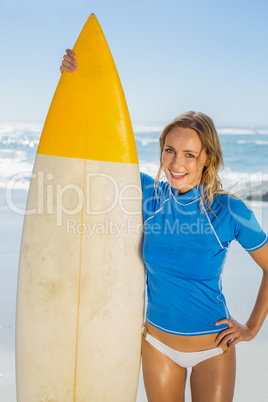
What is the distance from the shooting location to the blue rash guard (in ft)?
4.33

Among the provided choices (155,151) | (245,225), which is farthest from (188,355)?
(155,151)

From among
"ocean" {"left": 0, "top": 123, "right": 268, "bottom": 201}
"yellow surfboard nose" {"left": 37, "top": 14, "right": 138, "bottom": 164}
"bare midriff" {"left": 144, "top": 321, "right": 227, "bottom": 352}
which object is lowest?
"bare midriff" {"left": 144, "top": 321, "right": 227, "bottom": 352}

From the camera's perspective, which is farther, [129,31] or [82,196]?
[129,31]

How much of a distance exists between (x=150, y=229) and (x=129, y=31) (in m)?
12.8

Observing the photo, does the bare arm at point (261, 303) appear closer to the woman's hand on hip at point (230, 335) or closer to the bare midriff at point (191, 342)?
the woman's hand on hip at point (230, 335)

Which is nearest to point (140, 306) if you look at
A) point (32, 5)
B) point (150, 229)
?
point (150, 229)

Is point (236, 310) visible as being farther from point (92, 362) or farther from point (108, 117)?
point (108, 117)

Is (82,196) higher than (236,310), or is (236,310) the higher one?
(82,196)

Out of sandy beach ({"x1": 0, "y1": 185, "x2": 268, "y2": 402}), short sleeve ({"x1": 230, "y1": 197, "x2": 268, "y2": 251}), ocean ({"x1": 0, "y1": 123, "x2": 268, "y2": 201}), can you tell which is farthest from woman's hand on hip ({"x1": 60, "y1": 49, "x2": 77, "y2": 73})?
ocean ({"x1": 0, "y1": 123, "x2": 268, "y2": 201})

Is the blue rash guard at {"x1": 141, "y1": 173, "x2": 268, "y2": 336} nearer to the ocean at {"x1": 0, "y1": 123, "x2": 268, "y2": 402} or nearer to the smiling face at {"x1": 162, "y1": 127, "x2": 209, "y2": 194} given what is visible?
the smiling face at {"x1": 162, "y1": 127, "x2": 209, "y2": 194}

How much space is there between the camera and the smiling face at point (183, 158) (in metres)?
1.36

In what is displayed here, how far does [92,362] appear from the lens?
1.63 metres

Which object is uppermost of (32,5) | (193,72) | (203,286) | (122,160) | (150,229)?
(32,5)

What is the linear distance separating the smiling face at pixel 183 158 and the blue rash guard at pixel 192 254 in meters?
0.05
